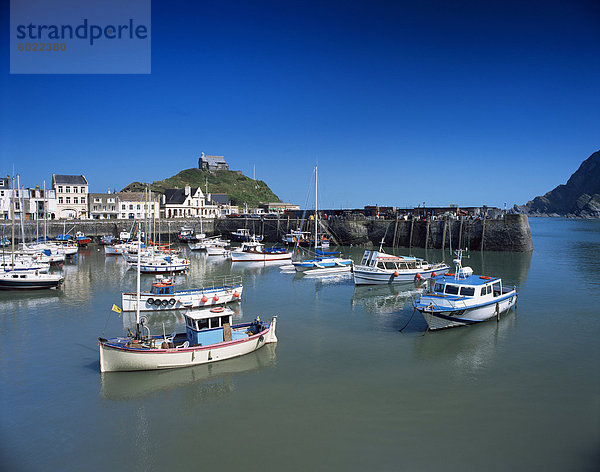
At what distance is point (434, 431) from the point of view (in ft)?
45.1

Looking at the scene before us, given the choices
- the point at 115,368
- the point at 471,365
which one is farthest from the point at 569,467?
the point at 115,368

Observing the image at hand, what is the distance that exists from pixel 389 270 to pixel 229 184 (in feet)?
482

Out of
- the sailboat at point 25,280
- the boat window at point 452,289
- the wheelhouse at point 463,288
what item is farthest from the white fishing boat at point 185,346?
the sailboat at point 25,280

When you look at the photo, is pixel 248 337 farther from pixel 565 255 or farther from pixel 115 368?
pixel 565 255

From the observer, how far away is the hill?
163400 millimetres

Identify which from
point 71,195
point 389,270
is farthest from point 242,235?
point 389,270

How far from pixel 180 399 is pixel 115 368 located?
4.05 meters

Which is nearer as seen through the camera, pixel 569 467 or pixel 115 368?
pixel 569 467

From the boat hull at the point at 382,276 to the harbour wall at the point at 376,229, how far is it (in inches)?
1150

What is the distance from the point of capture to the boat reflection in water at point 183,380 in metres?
16.5

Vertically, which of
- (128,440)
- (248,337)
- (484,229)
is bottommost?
(128,440)

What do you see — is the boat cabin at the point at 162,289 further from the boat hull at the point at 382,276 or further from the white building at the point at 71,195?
→ the white building at the point at 71,195

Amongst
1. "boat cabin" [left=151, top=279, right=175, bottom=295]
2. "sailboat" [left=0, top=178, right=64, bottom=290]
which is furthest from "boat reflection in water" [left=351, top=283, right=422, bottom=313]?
"sailboat" [left=0, top=178, right=64, bottom=290]

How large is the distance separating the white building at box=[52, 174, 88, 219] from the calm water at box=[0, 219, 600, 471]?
73.1m
